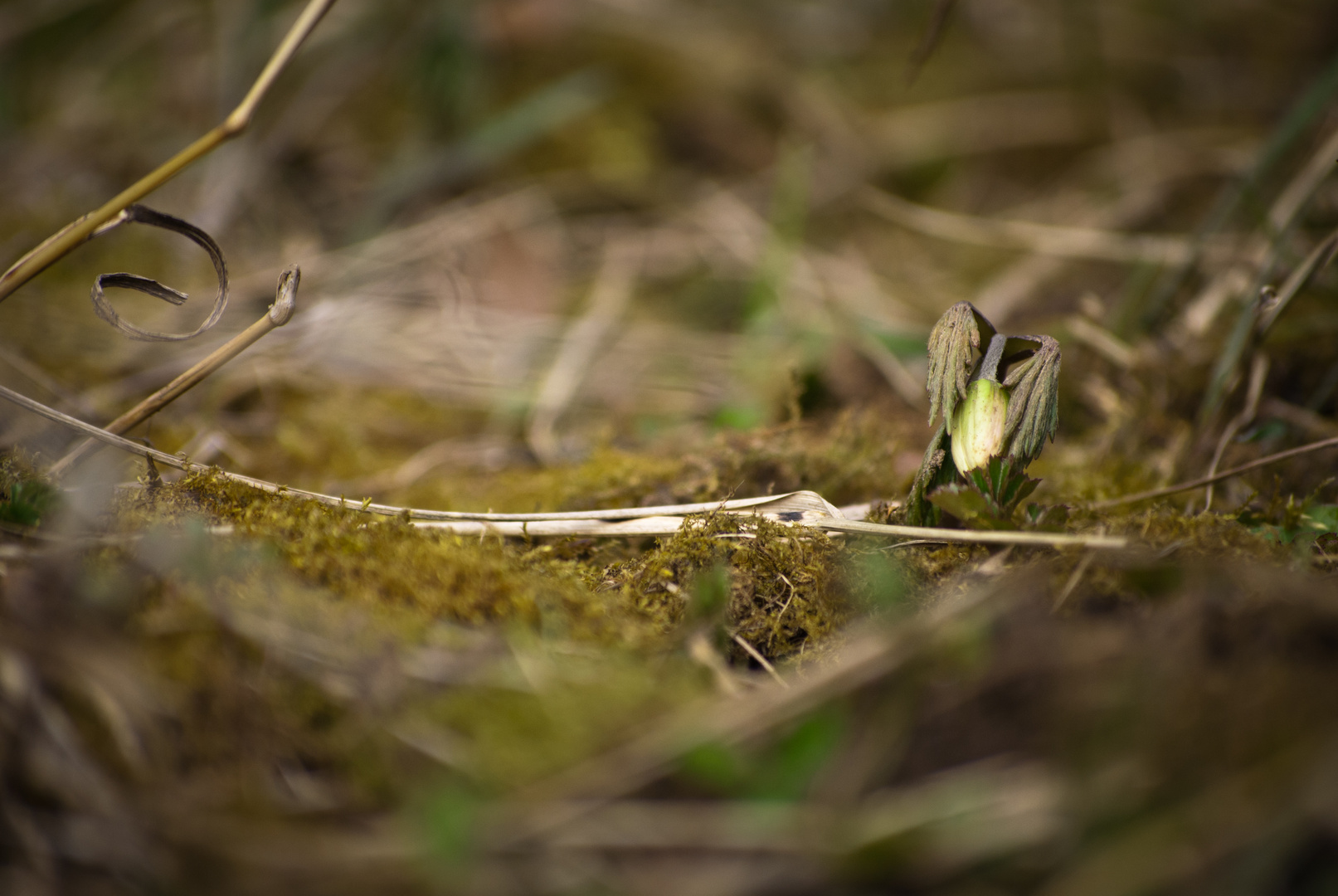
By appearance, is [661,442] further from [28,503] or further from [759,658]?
[28,503]

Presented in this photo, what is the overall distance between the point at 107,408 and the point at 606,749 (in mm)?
1538

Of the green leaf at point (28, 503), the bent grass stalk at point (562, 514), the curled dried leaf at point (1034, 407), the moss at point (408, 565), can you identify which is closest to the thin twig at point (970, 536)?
the bent grass stalk at point (562, 514)

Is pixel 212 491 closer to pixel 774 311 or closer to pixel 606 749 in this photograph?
pixel 606 749

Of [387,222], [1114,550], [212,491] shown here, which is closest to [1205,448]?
[1114,550]

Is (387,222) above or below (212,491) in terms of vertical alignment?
above

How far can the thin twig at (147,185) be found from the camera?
40.1 inches

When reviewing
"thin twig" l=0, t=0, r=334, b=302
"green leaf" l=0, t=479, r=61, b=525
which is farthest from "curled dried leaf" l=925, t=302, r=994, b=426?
"green leaf" l=0, t=479, r=61, b=525

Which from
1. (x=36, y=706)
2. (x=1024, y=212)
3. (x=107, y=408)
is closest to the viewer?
(x=36, y=706)

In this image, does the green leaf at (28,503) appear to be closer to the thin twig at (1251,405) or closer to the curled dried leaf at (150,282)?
the curled dried leaf at (150,282)

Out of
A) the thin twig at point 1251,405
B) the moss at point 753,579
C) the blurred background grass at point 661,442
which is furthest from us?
the thin twig at point 1251,405

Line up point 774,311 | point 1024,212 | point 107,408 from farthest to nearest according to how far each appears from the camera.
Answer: point 1024,212, point 774,311, point 107,408

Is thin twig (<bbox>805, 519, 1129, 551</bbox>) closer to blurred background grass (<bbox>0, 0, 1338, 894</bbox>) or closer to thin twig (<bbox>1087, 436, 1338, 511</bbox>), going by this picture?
blurred background grass (<bbox>0, 0, 1338, 894</bbox>)

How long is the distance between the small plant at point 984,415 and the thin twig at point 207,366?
0.92 meters

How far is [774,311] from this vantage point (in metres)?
2.16
